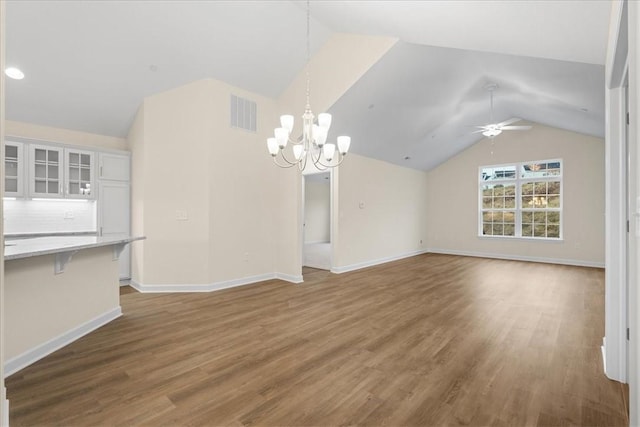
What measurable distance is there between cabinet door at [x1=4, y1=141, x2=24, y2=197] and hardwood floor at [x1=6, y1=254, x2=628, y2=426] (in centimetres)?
221

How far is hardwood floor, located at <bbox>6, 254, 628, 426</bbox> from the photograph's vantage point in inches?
75.2

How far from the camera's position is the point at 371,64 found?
430 cm

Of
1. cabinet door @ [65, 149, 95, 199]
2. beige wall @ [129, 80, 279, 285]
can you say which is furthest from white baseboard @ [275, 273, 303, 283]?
cabinet door @ [65, 149, 95, 199]

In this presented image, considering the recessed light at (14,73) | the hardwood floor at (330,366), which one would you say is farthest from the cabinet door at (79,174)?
the hardwood floor at (330,366)

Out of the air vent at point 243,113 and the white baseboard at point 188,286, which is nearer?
the white baseboard at point 188,286

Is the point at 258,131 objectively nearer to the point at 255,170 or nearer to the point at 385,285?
the point at 255,170

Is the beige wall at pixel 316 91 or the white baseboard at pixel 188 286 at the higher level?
the beige wall at pixel 316 91

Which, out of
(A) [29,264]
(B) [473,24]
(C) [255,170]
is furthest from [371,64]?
(A) [29,264]

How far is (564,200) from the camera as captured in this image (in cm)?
738

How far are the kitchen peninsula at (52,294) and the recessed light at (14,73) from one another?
94.1 inches

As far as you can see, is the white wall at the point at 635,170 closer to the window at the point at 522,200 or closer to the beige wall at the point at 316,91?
the beige wall at the point at 316,91

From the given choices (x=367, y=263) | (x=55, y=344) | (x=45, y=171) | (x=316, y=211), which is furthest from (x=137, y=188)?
(x=316, y=211)

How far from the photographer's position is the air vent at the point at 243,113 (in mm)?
5074

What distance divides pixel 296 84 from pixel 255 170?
1630 millimetres
